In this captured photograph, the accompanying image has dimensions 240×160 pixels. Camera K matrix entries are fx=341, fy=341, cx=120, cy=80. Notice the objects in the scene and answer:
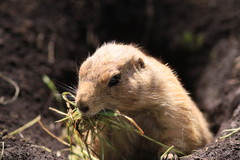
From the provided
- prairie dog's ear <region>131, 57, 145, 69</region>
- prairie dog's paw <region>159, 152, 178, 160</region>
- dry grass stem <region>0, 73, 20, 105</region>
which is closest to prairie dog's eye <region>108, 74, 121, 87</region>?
prairie dog's ear <region>131, 57, 145, 69</region>

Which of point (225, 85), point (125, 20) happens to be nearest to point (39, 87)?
point (125, 20)

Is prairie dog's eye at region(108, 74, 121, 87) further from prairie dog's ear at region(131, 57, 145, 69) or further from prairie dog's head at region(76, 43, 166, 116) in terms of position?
prairie dog's ear at region(131, 57, 145, 69)

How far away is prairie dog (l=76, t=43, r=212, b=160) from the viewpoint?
400 centimetres

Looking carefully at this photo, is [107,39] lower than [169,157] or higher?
higher

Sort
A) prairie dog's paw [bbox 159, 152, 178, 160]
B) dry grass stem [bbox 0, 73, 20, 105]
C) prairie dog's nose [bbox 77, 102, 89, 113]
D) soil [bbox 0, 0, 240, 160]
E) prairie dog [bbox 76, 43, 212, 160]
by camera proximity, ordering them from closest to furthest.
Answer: prairie dog's nose [bbox 77, 102, 89, 113]
prairie dog [bbox 76, 43, 212, 160]
prairie dog's paw [bbox 159, 152, 178, 160]
dry grass stem [bbox 0, 73, 20, 105]
soil [bbox 0, 0, 240, 160]

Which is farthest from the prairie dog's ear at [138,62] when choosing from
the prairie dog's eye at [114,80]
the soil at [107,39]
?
the soil at [107,39]

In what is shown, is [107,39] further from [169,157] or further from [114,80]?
[169,157]

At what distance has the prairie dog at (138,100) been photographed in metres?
4.00

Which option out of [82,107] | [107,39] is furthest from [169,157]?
[107,39]

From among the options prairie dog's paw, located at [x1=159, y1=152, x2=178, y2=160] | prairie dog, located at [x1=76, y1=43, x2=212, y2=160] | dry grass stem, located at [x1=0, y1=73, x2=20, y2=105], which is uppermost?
dry grass stem, located at [x1=0, y1=73, x2=20, y2=105]

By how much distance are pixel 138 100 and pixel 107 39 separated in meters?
4.07

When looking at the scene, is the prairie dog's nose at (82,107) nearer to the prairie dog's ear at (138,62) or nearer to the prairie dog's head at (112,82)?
the prairie dog's head at (112,82)

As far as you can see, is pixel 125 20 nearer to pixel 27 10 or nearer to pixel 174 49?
pixel 174 49

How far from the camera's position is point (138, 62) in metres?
4.46
